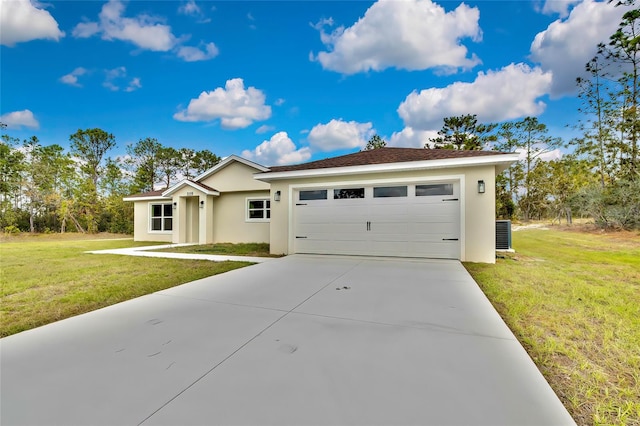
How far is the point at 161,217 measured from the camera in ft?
46.1

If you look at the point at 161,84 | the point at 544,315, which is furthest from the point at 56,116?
the point at 544,315

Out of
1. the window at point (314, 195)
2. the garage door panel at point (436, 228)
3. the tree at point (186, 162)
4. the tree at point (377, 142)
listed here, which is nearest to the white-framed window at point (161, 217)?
the window at point (314, 195)

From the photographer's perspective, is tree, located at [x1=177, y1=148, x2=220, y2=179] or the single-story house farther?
tree, located at [x1=177, y1=148, x2=220, y2=179]

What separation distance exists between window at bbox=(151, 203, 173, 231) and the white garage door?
8.73 metres

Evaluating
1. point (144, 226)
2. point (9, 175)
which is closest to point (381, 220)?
point (144, 226)

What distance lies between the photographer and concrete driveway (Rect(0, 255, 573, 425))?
155cm

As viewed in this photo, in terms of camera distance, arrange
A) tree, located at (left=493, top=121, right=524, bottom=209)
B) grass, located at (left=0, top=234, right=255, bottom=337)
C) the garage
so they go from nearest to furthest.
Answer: grass, located at (left=0, top=234, right=255, bottom=337)
the garage
tree, located at (left=493, top=121, right=524, bottom=209)

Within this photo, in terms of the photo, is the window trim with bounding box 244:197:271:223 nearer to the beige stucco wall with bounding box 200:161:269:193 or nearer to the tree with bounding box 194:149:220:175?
the beige stucco wall with bounding box 200:161:269:193

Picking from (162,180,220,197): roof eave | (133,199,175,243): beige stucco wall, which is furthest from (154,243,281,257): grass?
(133,199,175,243): beige stucco wall

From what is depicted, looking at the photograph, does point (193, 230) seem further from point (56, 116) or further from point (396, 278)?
point (56, 116)

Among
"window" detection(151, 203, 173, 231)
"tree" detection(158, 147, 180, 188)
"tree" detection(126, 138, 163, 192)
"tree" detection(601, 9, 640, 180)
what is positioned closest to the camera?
"window" detection(151, 203, 173, 231)

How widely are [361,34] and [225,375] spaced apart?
12302mm

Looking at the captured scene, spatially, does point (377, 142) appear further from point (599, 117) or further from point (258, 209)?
point (258, 209)

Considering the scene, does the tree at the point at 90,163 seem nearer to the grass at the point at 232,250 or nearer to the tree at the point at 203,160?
the tree at the point at 203,160
